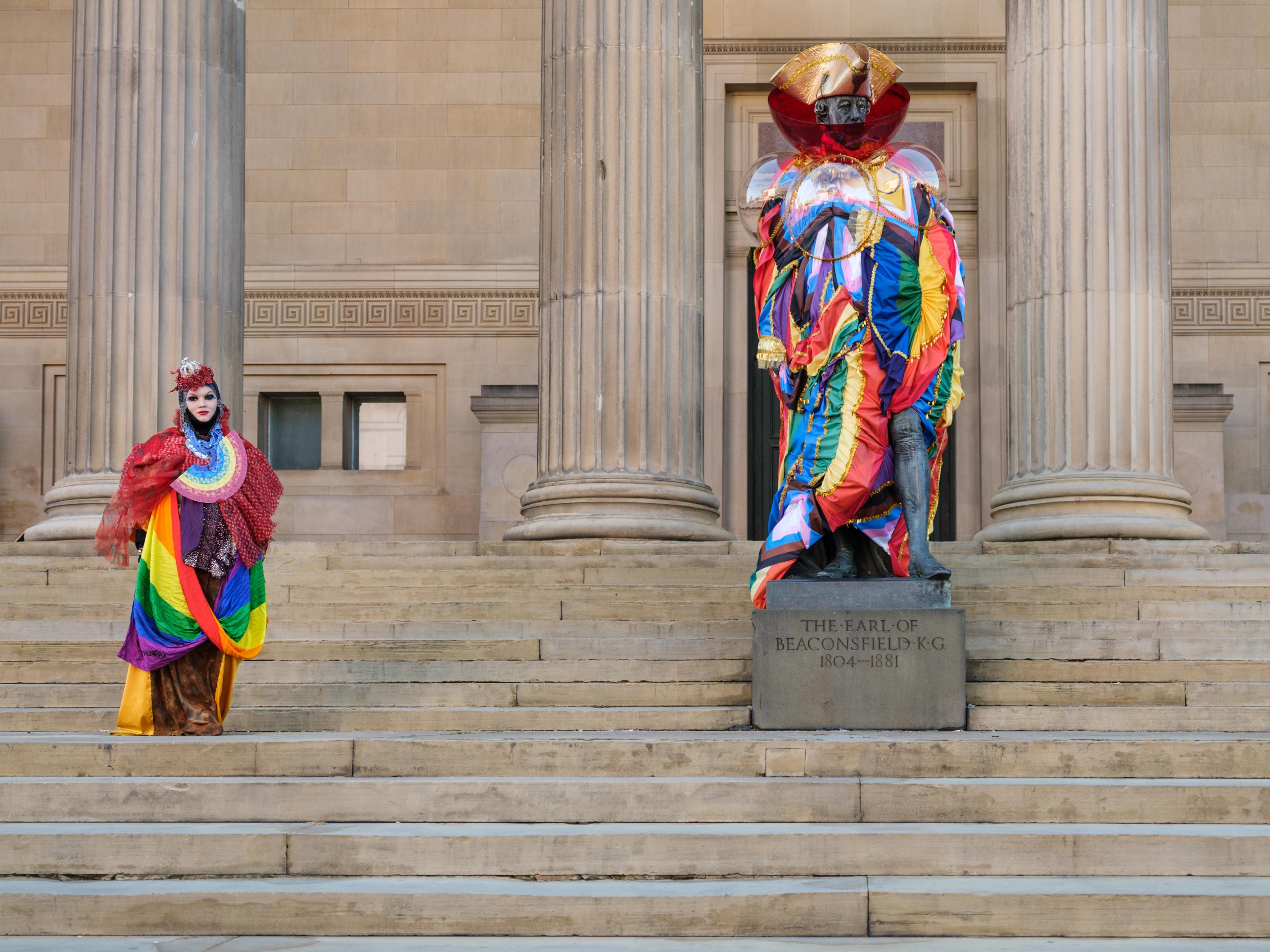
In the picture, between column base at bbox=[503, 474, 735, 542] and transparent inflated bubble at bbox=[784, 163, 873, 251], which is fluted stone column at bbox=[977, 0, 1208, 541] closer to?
column base at bbox=[503, 474, 735, 542]

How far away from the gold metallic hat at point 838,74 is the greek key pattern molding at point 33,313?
1240 cm

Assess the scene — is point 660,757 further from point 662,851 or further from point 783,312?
point 783,312

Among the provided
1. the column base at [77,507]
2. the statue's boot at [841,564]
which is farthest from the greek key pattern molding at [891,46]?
the statue's boot at [841,564]

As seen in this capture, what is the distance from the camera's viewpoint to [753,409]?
723 inches

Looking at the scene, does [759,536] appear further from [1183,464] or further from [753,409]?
[1183,464]

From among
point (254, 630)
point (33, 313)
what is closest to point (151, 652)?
point (254, 630)

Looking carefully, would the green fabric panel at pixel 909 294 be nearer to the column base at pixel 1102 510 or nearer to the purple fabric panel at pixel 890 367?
the purple fabric panel at pixel 890 367

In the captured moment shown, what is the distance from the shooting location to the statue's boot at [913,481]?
27.7 feet

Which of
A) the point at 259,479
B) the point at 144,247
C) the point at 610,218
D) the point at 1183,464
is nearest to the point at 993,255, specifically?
the point at 1183,464

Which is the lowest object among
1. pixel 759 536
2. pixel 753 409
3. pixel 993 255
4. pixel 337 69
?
pixel 759 536

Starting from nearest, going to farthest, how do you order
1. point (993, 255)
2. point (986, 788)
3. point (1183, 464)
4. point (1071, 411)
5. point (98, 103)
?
point (986, 788) < point (1071, 411) < point (98, 103) < point (1183, 464) < point (993, 255)

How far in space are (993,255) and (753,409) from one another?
10.7 feet

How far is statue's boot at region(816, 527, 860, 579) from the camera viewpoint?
8.67m

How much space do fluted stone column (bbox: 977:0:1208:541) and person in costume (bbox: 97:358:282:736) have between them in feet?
21.3
